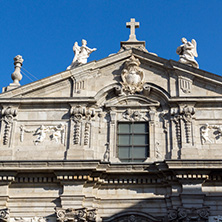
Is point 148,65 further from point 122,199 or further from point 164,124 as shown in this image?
point 122,199

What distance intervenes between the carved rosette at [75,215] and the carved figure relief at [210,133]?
4787 millimetres

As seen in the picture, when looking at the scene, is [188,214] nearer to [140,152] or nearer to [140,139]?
[140,152]

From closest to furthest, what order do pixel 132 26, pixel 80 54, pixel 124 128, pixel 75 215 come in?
pixel 75 215
pixel 124 128
pixel 80 54
pixel 132 26

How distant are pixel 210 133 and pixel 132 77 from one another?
365cm

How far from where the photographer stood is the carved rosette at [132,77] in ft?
64.3

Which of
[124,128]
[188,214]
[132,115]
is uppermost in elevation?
[132,115]

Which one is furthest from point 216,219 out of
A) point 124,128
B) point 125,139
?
point 124,128

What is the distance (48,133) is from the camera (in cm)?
1878

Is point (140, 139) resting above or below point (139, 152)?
above

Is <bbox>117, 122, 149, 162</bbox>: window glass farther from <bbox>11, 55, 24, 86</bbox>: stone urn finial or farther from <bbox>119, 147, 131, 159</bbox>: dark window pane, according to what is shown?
<bbox>11, 55, 24, 86</bbox>: stone urn finial

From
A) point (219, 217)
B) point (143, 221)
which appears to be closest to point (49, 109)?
point (143, 221)

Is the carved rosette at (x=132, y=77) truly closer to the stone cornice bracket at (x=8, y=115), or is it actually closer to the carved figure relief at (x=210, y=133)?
the carved figure relief at (x=210, y=133)

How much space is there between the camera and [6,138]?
18.5 meters

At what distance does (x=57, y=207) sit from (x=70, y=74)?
5.29 metres
